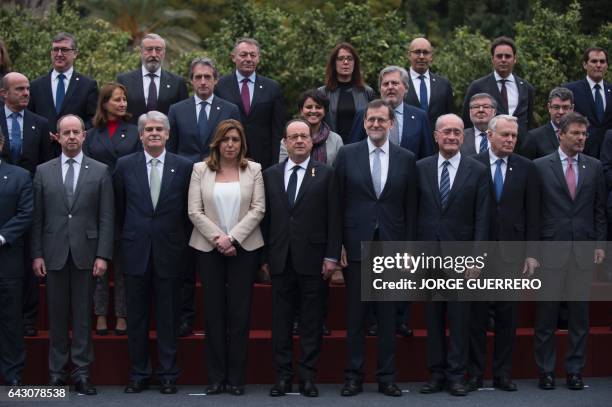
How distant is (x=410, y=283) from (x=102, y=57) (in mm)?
9483

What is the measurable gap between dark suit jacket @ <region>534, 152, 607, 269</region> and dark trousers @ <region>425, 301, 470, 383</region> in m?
0.83

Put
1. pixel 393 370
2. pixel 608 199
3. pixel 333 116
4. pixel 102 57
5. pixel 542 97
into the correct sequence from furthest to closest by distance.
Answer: pixel 102 57
pixel 542 97
pixel 333 116
pixel 608 199
pixel 393 370

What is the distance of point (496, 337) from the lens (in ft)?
31.9

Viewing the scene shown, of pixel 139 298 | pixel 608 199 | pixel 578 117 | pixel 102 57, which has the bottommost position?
pixel 139 298

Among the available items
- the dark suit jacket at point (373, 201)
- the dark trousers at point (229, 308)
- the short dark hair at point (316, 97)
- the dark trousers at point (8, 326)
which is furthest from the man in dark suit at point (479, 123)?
the dark trousers at point (8, 326)

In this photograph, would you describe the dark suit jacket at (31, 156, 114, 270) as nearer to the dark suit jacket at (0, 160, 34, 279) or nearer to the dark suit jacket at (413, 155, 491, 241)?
the dark suit jacket at (0, 160, 34, 279)

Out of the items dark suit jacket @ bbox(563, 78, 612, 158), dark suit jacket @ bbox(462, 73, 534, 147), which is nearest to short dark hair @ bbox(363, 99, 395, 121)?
dark suit jacket @ bbox(462, 73, 534, 147)

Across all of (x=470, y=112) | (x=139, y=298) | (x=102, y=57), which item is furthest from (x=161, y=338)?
(x=102, y=57)

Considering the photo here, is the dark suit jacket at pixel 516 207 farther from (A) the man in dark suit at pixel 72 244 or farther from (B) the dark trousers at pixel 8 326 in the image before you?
(B) the dark trousers at pixel 8 326

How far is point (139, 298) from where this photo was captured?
376 inches

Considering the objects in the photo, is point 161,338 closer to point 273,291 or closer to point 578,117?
point 273,291

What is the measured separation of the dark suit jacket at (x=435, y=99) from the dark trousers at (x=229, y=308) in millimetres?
2520

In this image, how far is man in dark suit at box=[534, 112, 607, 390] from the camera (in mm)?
9719

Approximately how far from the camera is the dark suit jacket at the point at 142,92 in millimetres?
10875
